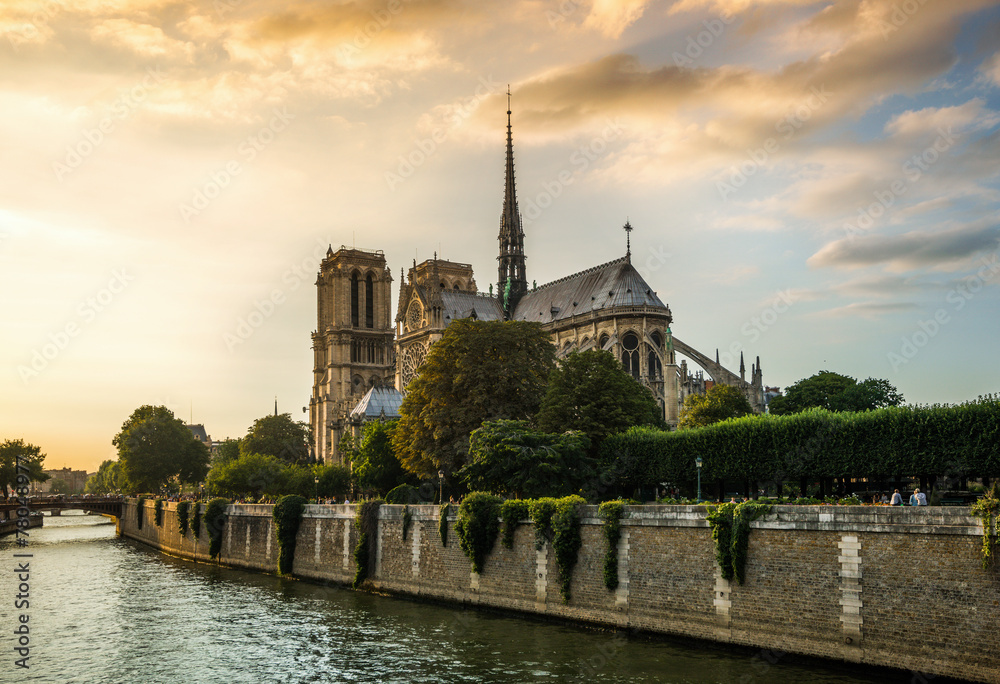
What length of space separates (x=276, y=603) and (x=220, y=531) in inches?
763

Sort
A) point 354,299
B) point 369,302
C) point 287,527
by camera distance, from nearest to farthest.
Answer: point 287,527, point 354,299, point 369,302

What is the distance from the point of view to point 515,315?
328ft

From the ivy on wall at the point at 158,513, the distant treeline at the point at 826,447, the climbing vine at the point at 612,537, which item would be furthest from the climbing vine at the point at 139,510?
the climbing vine at the point at 612,537

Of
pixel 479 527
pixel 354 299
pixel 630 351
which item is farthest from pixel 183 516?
pixel 354 299

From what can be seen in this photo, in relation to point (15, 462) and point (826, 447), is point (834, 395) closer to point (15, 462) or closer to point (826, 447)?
point (826, 447)

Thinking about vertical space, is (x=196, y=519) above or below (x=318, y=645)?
above

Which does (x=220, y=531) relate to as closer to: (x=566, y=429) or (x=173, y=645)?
(x=566, y=429)

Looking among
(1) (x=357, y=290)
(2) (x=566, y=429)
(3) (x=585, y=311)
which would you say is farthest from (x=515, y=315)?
(2) (x=566, y=429)

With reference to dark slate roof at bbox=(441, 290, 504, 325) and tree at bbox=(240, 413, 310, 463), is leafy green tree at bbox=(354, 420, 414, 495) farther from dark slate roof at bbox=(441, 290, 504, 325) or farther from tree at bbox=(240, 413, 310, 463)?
tree at bbox=(240, 413, 310, 463)

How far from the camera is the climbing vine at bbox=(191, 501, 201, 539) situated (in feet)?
188

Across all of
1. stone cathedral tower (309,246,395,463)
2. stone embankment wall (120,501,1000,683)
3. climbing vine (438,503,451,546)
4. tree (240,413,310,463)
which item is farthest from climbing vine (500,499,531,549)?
stone cathedral tower (309,246,395,463)

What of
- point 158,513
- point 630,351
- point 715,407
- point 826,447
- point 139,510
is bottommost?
point 139,510

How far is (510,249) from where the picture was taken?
4035 inches

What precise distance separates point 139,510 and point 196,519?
20.8 metres
